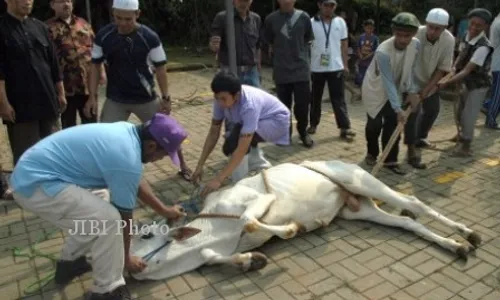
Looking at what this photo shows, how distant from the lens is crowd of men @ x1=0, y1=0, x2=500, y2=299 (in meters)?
2.76

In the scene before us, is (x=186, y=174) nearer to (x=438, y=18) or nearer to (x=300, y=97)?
(x=300, y=97)

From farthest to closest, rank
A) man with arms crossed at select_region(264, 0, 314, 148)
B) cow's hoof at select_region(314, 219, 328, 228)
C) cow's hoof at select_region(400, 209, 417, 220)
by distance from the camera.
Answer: man with arms crossed at select_region(264, 0, 314, 148) < cow's hoof at select_region(400, 209, 417, 220) < cow's hoof at select_region(314, 219, 328, 228)

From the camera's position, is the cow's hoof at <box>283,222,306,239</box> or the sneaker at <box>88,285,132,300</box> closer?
the sneaker at <box>88,285,132,300</box>

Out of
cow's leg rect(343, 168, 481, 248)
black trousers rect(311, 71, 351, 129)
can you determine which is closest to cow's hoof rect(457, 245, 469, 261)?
cow's leg rect(343, 168, 481, 248)

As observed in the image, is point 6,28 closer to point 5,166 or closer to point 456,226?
point 5,166

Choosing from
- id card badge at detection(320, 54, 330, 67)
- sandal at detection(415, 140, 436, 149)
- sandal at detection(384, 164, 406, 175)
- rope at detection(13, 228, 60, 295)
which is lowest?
rope at detection(13, 228, 60, 295)

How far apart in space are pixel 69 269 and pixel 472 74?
496 centimetres

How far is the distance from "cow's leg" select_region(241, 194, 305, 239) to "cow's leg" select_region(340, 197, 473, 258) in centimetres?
68

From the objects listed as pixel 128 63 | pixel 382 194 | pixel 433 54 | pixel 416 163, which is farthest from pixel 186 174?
pixel 433 54

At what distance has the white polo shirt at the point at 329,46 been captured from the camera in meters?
6.41

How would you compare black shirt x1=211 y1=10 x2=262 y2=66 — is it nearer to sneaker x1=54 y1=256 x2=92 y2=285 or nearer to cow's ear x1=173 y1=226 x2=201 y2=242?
cow's ear x1=173 y1=226 x2=201 y2=242

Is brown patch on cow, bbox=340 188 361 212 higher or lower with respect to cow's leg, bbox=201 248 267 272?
higher

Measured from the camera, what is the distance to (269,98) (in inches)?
180

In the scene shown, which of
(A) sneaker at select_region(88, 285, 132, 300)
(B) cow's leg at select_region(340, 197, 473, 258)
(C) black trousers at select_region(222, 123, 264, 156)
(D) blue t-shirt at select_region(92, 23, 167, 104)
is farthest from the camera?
(D) blue t-shirt at select_region(92, 23, 167, 104)
